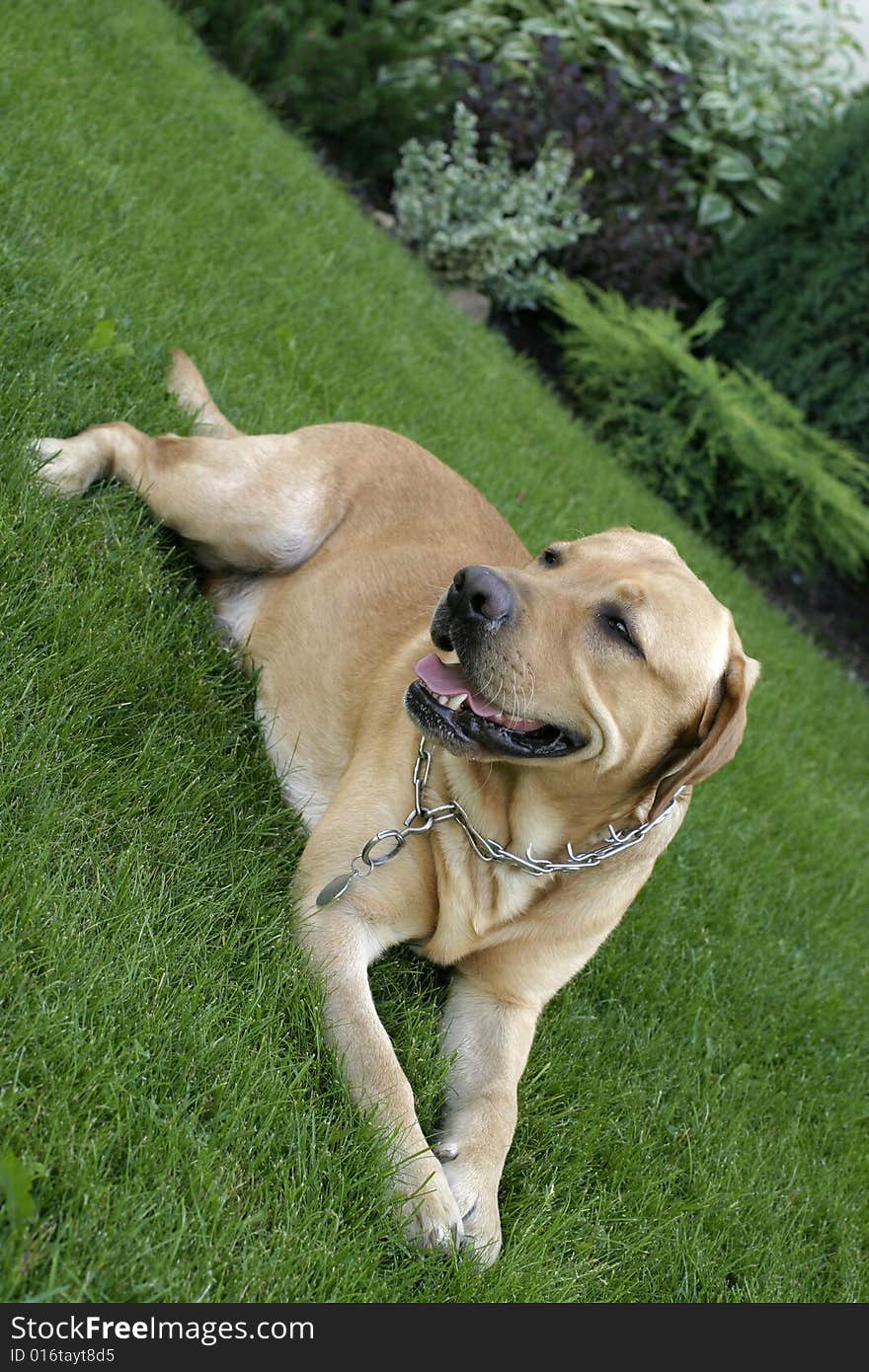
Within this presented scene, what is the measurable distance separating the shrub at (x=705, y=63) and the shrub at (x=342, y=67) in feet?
1.78

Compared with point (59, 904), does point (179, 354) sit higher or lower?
lower

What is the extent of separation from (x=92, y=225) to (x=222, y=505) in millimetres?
2065

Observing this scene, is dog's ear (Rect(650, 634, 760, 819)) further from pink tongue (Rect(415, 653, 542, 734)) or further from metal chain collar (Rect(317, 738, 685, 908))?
pink tongue (Rect(415, 653, 542, 734))

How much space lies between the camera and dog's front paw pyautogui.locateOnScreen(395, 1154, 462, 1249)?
2568mm

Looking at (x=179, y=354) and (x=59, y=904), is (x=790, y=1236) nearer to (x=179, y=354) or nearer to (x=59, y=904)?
(x=59, y=904)

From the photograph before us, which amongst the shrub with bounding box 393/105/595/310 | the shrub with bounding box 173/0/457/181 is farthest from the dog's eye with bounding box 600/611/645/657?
the shrub with bounding box 173/0/457/181

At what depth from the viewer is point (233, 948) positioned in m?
2.80

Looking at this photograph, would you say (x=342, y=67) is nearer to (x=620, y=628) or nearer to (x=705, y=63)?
(x=705, y=63)

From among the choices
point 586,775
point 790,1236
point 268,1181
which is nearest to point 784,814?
point 790,1236

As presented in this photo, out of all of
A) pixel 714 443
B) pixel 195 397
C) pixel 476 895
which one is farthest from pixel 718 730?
pixel 714 443

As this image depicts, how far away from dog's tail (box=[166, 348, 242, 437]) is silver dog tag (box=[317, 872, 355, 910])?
219 centimetres

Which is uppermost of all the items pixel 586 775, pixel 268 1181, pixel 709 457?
pixel 586 775

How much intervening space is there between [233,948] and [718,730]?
1.24 meters

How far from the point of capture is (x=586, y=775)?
2975mm
